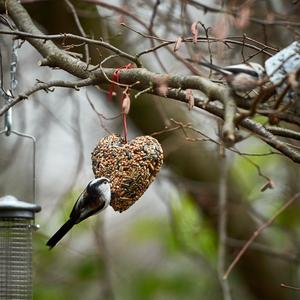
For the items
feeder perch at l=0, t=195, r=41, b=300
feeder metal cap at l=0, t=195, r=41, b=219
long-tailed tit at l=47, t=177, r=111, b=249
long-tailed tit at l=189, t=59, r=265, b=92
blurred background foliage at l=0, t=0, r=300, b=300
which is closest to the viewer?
long-tailed tit at l=189, t=59, r=265, b=92

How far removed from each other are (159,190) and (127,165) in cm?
261

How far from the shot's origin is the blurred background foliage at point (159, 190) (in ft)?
14.6

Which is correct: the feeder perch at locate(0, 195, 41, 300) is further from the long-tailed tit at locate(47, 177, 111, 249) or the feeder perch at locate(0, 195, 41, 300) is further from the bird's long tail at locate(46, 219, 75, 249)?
the long-tailed tit at locate(47, 177, 111, 249)

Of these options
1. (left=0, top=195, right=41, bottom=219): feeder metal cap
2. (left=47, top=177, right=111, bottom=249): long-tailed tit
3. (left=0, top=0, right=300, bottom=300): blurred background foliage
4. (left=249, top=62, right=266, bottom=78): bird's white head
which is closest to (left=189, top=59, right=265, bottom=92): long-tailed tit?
(left=249, top=62, right=266, bottom=78): bird's white head

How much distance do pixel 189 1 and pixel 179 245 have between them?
6.49 feet

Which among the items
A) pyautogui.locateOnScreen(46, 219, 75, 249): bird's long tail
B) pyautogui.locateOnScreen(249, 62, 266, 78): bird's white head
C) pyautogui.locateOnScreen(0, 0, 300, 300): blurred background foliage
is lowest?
pyautogui.locateOnScreen(46, 219, 75, 249): bird's long tail

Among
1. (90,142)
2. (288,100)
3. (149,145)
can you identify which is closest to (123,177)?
(149,145)

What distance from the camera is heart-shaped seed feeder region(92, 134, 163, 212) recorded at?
2609 millimetres

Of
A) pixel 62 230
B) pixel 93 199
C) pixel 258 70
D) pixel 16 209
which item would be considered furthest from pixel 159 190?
pixel 258 70

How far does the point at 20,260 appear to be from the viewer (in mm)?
3236

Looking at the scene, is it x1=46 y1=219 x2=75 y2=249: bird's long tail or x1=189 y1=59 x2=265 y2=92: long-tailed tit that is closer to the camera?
x1=189 y1=59 x2=265 y2=92: long-tailed tit

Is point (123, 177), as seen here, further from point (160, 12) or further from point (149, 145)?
point (160, 12)

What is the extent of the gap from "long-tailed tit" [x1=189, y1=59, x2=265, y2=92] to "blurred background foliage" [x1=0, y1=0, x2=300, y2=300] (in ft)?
6.43

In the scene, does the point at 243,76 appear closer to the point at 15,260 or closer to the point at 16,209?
the point at 16,209
